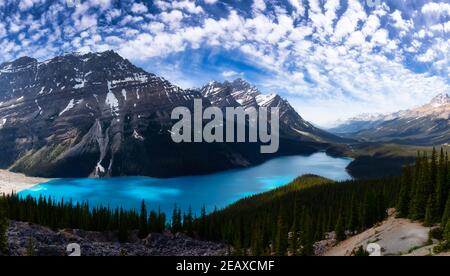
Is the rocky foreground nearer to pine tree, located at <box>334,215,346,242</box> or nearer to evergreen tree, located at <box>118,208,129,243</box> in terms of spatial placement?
evergreen tree, located at <box>118,208,129,243</box>

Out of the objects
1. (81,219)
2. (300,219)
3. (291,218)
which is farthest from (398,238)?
(81,219)

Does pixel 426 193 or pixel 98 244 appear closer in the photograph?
pixel 426 193

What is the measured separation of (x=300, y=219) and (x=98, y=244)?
52.3 metres

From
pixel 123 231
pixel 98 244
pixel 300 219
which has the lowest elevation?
pixel 123 231

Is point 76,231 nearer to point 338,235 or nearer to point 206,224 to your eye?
point 206,224

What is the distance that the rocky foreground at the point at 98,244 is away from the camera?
210ft

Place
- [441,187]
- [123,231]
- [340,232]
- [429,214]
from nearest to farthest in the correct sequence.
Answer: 1. [429,214]
2. [441,187]
3. [340,232]
4. [123,231]

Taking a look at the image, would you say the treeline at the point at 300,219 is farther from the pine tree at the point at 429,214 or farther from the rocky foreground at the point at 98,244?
the pine tree at the point at 429,214

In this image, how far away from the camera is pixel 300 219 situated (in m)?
105

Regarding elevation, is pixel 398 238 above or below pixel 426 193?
below

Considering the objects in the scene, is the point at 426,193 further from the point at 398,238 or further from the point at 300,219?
the point at 300,219
